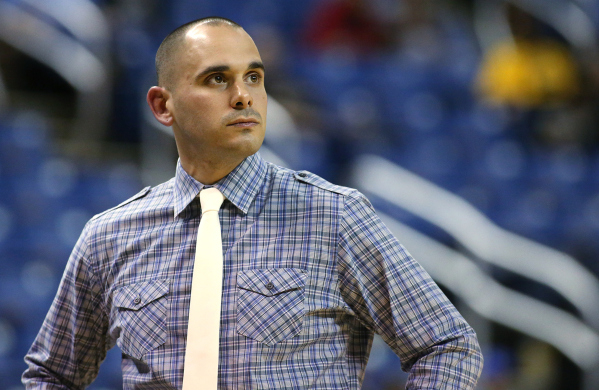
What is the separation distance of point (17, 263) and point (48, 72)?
1418 millimetres

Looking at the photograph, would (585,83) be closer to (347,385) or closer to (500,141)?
(500,141)

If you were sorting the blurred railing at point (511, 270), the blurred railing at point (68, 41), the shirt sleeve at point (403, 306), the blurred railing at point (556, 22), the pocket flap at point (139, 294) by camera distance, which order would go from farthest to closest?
the blurred railing at point (556, 22), the blurred railing at point (68, 41), the blurred railing at point (511, 270), the pocket flap at point (139, 294), the shirt sleeve at point (403, 306)

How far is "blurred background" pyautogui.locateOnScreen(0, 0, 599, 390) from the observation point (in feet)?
12.0

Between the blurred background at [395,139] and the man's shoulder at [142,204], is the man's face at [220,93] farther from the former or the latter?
the blurred background at [395,139]

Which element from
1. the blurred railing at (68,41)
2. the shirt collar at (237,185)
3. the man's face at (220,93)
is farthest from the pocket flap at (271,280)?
the blurred railing at (68,41)

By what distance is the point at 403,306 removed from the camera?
4.82ft

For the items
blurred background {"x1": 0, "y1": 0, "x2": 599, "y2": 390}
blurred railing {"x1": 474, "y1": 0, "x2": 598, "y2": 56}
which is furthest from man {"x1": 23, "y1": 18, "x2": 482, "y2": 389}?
blurred railing {"x1": 474, "y1": 0, "x2": 598, "y2": 56}

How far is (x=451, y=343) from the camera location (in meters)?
1.44

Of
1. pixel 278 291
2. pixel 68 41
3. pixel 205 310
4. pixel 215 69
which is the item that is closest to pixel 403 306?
pixel 278 291

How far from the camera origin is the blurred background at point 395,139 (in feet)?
12.0

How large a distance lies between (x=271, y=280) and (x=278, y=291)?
3 cm

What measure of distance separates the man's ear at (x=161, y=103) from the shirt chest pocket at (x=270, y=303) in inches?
16.1

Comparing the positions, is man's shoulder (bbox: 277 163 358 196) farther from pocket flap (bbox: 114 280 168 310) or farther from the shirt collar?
pocket flap (bbox: 114 280 168 310)

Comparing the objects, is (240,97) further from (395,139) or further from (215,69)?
(395,139)
